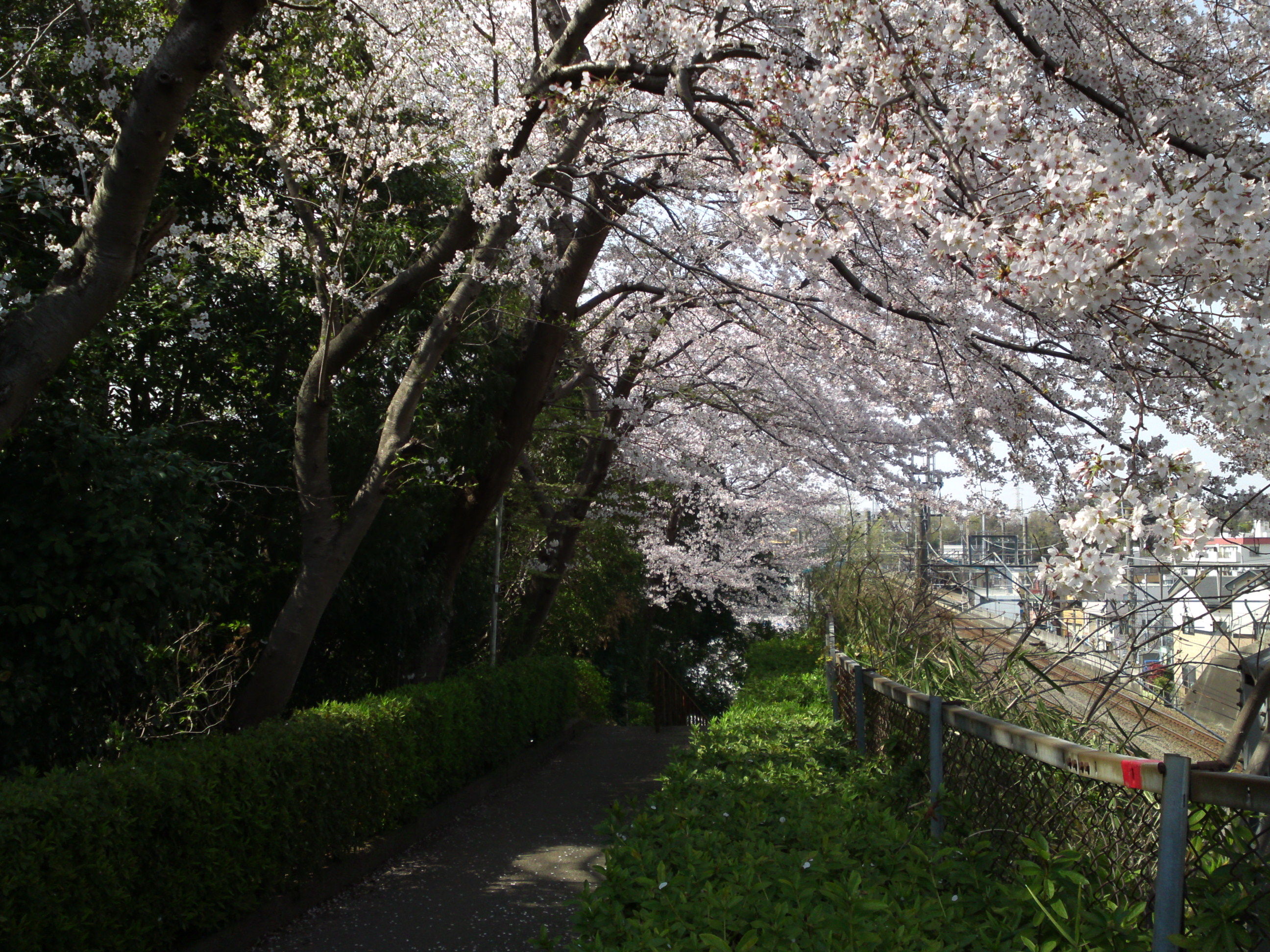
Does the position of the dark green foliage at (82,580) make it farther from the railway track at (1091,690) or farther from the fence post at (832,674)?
the railway track at (1091,690)

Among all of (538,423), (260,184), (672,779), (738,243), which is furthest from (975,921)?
(538,423)

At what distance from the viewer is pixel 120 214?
387 centimetres

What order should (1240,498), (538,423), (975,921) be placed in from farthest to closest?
(538,423)
(1240,498)
(975,921)

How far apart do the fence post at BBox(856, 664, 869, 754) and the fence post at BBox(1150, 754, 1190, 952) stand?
9.87ft

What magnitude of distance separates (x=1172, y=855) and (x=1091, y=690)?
7.68 ft

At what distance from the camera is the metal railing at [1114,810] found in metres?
1.51

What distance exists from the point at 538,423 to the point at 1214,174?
1021 cm

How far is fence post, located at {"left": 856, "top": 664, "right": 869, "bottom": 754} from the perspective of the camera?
4625mm

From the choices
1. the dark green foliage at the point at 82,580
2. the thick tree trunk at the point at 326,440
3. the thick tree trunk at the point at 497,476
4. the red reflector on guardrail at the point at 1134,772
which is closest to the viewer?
the red reflector on guardrail at the point at 1134,772

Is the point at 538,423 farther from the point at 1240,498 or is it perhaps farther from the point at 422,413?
the point at 1240,498

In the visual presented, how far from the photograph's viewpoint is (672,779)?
3.73 meters

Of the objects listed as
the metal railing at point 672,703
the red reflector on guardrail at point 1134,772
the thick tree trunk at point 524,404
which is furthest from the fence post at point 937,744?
the metal railing at point 672,703

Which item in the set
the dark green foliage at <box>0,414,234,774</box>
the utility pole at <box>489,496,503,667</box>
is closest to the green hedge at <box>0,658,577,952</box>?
the dark green foliage at <box>0,414,234,774</box>

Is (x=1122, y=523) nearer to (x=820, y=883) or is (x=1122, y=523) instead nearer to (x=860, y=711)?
(x=820, y=883)
